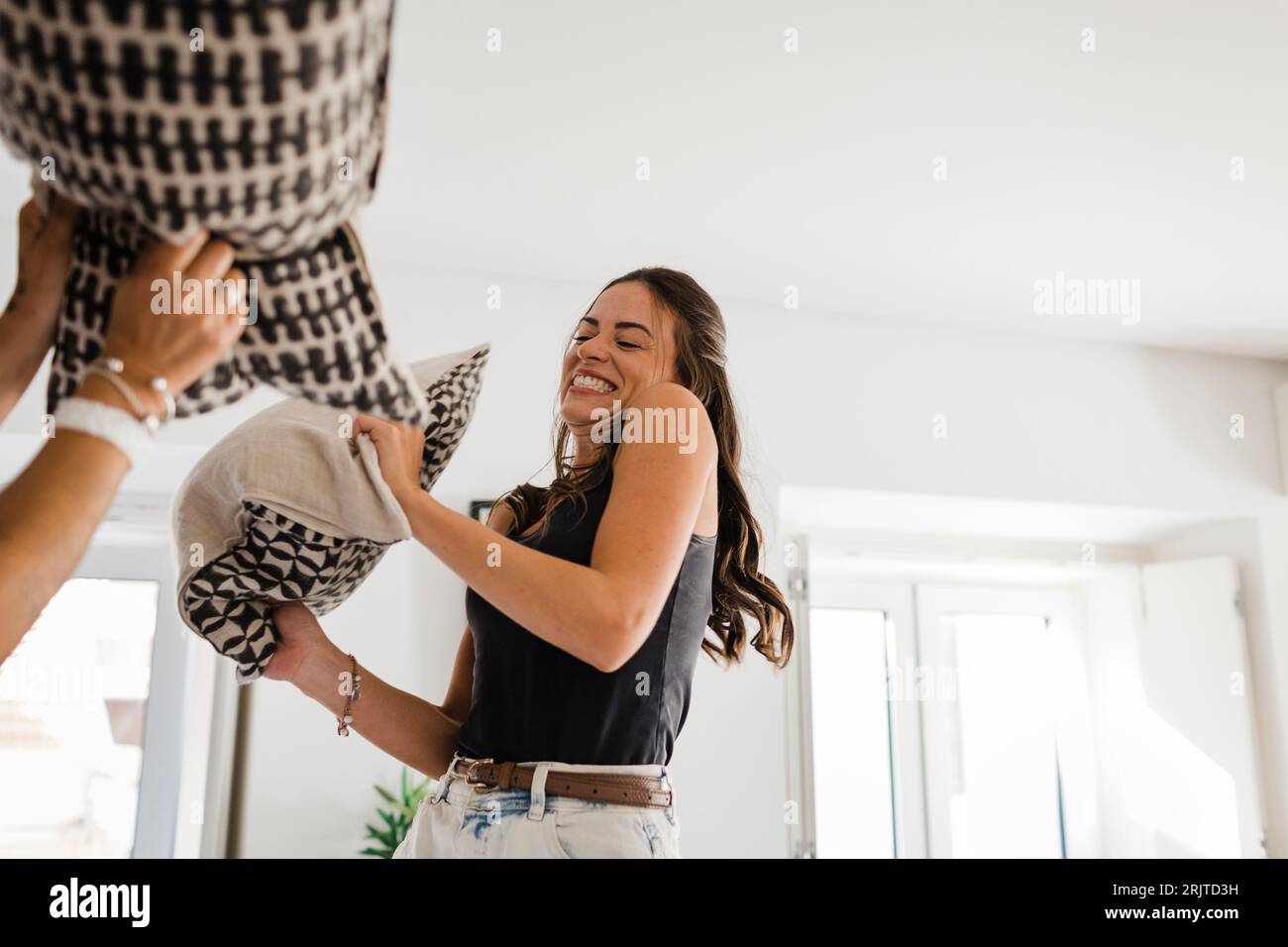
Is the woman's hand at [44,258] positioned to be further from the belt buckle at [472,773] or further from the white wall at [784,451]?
the white wall at [784,451]

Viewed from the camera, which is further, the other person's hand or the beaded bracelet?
the beaded bracelet

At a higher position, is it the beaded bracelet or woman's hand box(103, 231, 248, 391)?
woman's hand box(103, 231, 248, 391)

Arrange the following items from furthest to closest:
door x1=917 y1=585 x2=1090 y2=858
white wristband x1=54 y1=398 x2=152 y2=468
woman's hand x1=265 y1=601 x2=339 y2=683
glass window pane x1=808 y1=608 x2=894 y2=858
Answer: door x1=917 y1=585 x2=1090 y2=858 < glass window pane x1=808 y1=608 x2=894 y2=858 < woman's hand x1=265 y1=601 x2=339 y2=683 < white wristband x1=54 y1=398 x2=152 y2=468

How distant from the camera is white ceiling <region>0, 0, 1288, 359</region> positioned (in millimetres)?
1997

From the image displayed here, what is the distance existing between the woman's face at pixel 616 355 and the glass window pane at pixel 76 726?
2361 mm

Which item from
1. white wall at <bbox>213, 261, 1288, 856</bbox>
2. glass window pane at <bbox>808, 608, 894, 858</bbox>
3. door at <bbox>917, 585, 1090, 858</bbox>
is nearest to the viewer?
white wall at <bbox>213, 261, 1288, 856</bbox>

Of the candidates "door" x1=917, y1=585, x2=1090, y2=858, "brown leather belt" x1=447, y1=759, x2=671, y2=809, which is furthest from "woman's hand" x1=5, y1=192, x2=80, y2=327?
"door" x1=917, y1=585, x2=1090, y2=858

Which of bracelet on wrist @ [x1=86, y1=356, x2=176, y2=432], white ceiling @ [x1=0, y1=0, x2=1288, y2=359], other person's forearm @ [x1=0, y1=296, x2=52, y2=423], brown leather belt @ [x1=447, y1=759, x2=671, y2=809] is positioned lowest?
brown leather belt @ [x1=447, y1=759, x2=671, y2=809]

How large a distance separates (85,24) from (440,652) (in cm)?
246

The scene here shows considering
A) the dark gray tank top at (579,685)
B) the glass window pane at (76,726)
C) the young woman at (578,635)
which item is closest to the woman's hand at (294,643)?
the young woman at (578,635)

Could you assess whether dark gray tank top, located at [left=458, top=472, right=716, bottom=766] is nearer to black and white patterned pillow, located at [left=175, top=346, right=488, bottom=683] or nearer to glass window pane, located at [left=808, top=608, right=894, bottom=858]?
black and white patterned pillow, located at [left=175, top=346, right=488, bottom=683]

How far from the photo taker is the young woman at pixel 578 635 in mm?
854

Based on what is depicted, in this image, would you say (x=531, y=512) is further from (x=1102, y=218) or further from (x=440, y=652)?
(x=1102, y=218)

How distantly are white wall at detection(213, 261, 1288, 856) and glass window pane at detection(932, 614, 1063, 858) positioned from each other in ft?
2.58
